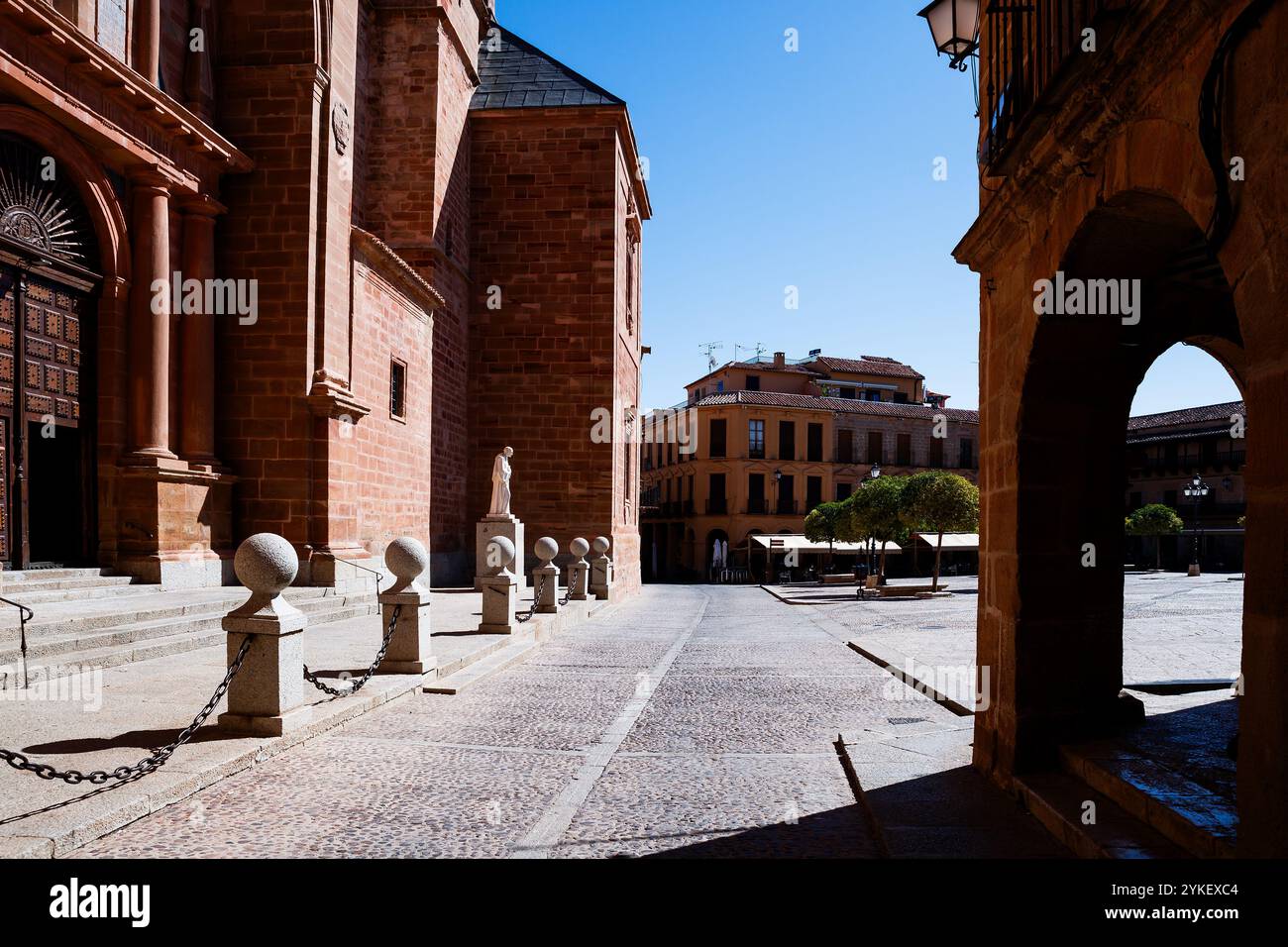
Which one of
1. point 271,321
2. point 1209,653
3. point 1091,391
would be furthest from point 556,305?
point 1091,391

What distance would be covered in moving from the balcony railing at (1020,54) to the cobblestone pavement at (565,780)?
3.05 metres

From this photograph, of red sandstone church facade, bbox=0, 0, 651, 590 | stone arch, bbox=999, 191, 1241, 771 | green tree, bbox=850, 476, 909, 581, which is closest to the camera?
stone arch, bbox=999, 191, 1241, 771

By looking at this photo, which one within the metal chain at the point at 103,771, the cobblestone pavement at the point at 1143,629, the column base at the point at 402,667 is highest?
the metal chain at the point at 103,771

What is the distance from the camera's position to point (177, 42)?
473 inches

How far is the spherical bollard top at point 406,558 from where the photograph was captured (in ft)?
22.5

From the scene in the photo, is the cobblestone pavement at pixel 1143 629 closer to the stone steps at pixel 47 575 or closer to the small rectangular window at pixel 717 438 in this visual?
the stone steps at pixel 47 575

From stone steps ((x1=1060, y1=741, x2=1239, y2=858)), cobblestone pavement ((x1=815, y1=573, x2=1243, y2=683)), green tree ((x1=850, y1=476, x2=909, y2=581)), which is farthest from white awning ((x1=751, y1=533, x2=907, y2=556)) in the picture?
stone steps ((x1=1060, y1=741, x2=1239, y2=858))

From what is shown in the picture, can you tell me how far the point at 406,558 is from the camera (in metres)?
6.86

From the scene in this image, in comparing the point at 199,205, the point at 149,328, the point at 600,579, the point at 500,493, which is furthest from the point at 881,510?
the point at 149,328

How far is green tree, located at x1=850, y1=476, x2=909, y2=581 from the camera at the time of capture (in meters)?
26.3

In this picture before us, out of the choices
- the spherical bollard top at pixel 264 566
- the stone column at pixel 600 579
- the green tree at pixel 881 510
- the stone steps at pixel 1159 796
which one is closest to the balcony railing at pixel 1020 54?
the stone steps at pixel 1159 796

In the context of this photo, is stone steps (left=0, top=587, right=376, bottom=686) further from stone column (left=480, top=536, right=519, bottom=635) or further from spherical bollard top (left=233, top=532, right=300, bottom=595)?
stone column (left=480, top=536, right=519, bottom=635)

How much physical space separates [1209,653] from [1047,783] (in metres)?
6.07

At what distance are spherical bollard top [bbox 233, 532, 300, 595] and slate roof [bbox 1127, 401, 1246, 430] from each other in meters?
54.3
